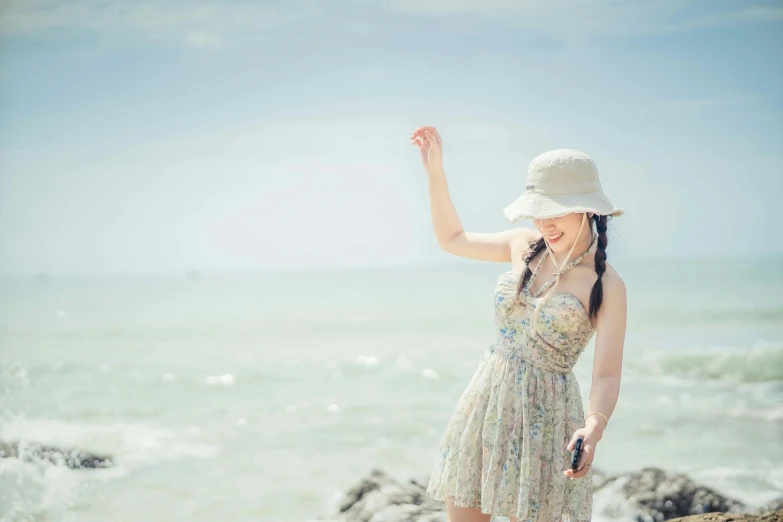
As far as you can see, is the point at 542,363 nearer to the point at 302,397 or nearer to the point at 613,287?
the point at 613,287

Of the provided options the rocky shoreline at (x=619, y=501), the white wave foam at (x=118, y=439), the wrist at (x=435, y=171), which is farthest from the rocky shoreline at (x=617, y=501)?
the white wave foam at (x=118, y=439)

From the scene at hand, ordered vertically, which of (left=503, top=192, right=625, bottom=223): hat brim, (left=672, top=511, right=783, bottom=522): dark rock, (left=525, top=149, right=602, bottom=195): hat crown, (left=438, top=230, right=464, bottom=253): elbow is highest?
(left=525, top=149, right=602, bottom=195): hat crown

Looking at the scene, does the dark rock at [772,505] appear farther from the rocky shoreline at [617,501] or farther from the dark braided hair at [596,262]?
the dark braided hair at [596,262]

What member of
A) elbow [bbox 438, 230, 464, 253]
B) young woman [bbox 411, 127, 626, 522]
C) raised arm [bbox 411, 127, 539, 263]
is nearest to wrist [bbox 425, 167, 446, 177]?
raised arm [bbox 411, 127, 539, 263]

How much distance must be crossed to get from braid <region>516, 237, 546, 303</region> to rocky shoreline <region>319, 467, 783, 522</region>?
226 centimetres

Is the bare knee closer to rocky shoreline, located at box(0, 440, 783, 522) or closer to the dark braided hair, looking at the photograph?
the dark braided hair

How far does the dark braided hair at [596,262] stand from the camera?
2.06 meters

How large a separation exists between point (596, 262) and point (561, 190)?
21 cm

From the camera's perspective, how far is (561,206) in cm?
209

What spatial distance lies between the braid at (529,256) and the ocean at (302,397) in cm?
355

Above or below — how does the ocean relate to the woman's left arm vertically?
below

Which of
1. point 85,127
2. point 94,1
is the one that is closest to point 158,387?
point 94,1

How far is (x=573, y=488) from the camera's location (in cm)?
216

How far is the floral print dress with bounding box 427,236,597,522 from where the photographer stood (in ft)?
6.97
